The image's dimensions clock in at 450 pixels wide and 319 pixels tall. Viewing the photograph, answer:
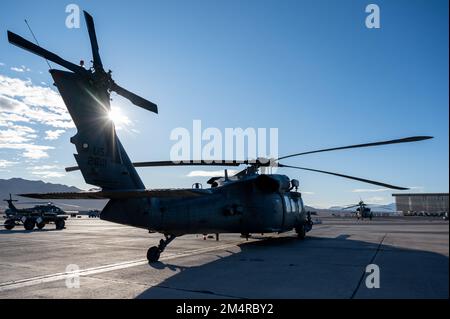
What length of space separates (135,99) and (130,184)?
258cm

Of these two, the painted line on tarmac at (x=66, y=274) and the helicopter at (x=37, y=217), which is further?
the helicopter at (x=37, y=217)

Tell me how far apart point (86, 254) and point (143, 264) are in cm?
364

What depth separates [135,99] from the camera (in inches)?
388

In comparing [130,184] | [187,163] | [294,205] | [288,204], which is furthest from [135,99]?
[294,205]

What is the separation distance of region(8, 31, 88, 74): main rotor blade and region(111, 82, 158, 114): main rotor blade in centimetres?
118

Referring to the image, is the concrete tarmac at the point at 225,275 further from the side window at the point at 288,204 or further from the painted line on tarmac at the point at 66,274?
the side window at the point at 288,204

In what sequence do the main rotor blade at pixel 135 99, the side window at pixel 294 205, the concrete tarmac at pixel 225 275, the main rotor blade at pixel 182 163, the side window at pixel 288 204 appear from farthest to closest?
the side window at pixel 294 205, the side window at pixel 288 204, the main rotor blade at pixel 182 163, the main rotor blade at pixel 135 99, the concrete tarmac at pixel 225 275

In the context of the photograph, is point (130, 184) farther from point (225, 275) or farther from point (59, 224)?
point (59, 224)

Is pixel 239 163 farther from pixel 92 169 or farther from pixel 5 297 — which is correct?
pixel 5 297

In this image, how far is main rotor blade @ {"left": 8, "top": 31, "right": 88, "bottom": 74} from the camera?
6.73m

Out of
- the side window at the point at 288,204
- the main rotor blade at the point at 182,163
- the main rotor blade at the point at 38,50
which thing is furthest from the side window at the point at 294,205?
the main rotor blade at the point at 38,50

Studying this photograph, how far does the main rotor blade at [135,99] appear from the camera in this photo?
31.1ft
